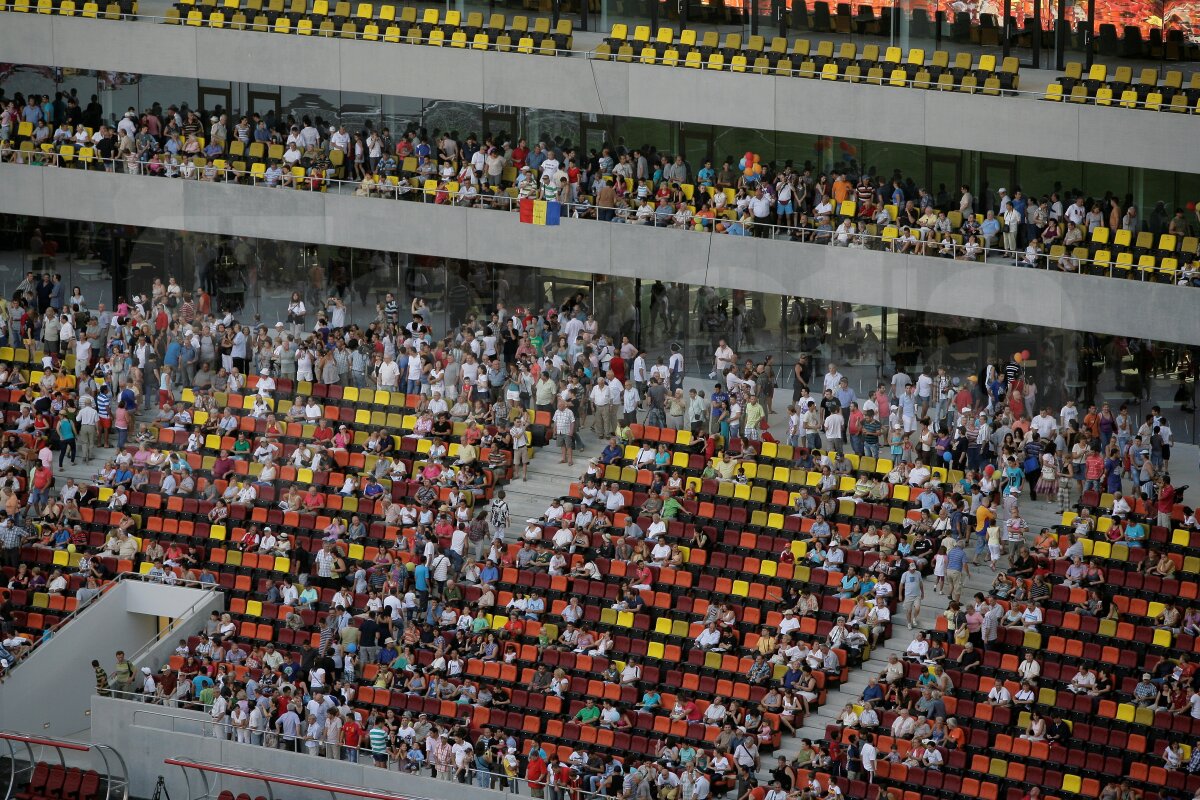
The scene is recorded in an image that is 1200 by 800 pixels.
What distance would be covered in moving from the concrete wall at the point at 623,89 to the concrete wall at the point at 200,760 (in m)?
13.9

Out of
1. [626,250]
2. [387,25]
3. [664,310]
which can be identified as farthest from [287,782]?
[387,25]

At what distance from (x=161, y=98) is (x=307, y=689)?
16.1m

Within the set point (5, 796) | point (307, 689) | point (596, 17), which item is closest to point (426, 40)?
point (596, 17)

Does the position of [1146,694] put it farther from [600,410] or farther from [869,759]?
[600,410]

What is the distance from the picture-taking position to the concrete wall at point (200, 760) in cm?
3462

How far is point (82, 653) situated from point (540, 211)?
11.7m

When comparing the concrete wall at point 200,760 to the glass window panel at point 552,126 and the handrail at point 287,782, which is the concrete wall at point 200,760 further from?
the glass window panel at point 552,126

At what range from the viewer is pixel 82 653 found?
39281 millimetres

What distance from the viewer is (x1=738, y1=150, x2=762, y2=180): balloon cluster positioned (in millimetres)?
42562

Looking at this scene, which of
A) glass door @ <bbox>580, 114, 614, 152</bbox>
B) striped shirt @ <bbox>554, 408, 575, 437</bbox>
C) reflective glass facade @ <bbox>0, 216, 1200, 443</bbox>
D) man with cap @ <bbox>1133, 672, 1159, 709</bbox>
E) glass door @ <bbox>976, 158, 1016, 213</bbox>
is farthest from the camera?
glass door @ <bbox>580, 114, 614, 152</bbox>

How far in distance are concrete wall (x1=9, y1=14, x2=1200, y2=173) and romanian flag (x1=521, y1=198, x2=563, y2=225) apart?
192 cm

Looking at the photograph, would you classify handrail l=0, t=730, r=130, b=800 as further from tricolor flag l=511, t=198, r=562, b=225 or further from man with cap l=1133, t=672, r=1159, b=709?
man with cap l=1133, t=672, r=1159, b=709

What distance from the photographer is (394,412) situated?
41719 mm

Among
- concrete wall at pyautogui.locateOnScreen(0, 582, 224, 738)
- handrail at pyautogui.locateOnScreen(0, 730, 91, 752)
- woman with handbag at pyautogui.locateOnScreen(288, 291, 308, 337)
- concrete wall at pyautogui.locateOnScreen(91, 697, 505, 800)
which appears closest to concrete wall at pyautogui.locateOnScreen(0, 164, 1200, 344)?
woman with handbag at pyautogui.locateOnScreen(288, 291, 308, 337)
